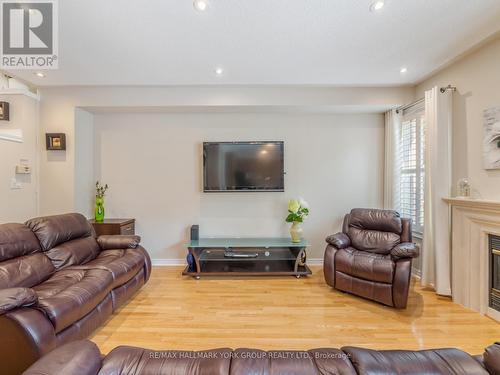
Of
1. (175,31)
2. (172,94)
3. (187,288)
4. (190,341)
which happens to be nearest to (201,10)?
(175,31)

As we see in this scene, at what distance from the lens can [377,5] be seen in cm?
189

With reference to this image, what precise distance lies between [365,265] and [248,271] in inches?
61.3

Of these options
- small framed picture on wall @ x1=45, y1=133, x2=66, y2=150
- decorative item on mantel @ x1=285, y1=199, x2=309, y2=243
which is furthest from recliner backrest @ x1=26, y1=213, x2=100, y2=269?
decorative item on mantel @ x1=285, y1=199, x2=309, y2=243

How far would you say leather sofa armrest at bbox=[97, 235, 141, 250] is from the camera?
2.99 m

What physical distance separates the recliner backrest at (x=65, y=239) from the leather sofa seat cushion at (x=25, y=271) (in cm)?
12

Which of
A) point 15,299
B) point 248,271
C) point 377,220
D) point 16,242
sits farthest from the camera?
point 248,271

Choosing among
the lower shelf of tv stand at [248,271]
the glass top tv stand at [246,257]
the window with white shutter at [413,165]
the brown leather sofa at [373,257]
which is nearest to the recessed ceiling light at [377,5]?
the window with white shutter at [413,165]

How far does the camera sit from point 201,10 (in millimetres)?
1947

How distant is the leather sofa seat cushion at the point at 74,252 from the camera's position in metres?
2.51

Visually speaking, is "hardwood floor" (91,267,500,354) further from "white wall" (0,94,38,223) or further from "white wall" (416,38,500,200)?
"white wall" (0,94,38,223)

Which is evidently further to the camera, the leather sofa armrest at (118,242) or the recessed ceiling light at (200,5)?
the leather sofa armrest at (118,242)

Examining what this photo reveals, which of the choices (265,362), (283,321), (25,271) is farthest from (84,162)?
(265,362)

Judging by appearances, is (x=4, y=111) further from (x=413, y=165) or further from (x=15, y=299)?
(x=413, y=165)

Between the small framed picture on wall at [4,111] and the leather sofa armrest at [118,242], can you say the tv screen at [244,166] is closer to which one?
the leather sofa armrest at [118,242]
